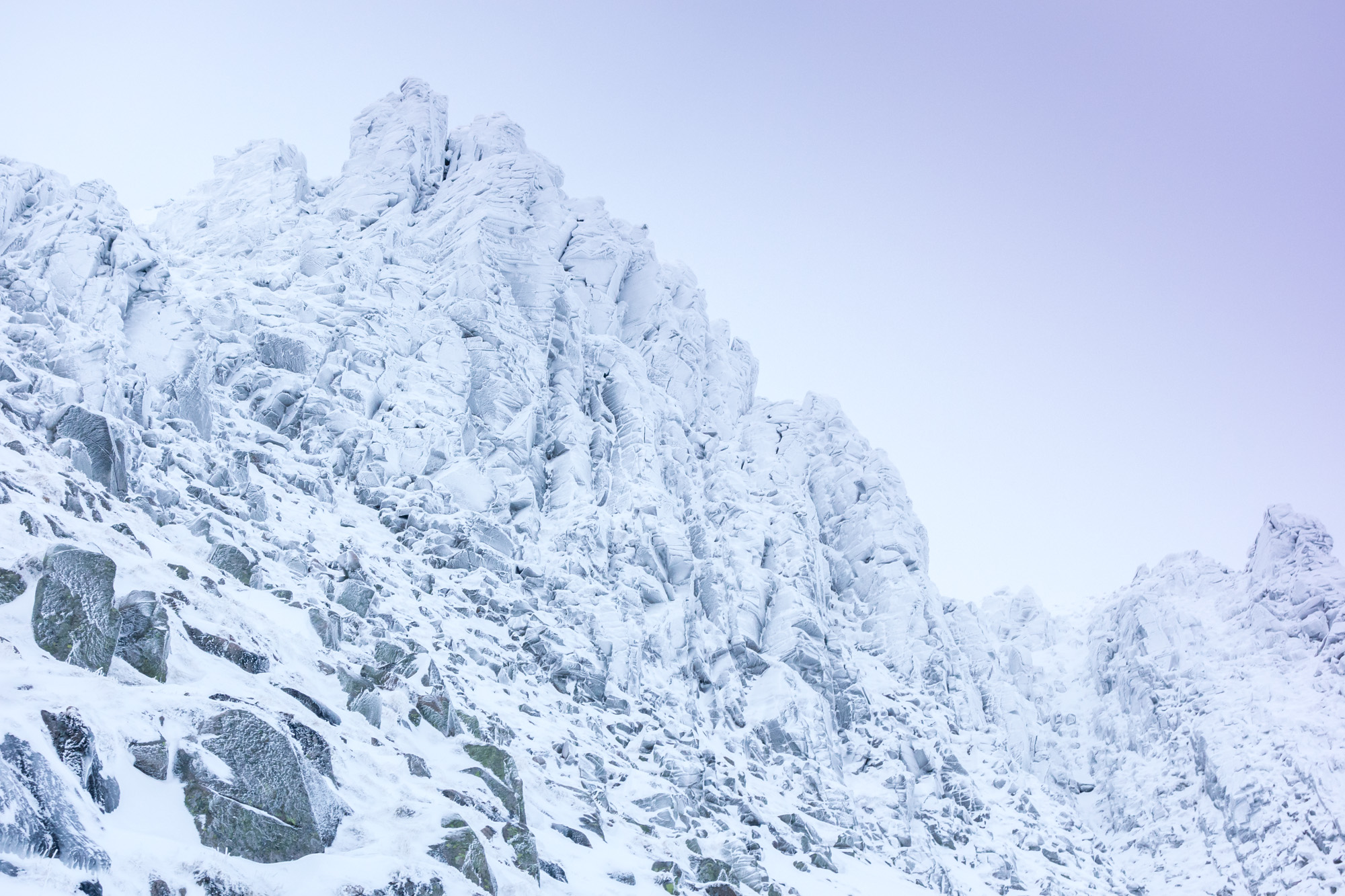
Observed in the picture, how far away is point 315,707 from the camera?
1830 cm

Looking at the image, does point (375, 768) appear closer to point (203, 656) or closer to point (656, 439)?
point (203, 656)

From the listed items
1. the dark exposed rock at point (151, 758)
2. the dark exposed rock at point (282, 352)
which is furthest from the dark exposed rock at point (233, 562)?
the dark exposed rock at point (282, 352)

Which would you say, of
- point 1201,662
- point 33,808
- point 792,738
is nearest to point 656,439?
point 792,738

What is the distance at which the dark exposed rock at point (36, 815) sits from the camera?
9305 mm

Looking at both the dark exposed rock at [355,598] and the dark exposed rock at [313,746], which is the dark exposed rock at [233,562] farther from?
the dark exposed rock at [313,746]

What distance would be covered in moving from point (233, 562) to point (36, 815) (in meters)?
16.5

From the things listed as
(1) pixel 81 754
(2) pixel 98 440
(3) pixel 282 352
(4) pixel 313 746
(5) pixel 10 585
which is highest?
(3) pixel 282 352

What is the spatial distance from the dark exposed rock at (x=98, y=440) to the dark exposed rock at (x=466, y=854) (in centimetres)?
1640

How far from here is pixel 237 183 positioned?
66125 mm

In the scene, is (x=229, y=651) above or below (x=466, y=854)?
above

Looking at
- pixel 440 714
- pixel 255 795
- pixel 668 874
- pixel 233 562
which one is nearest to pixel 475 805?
Answer: pixel 440 714

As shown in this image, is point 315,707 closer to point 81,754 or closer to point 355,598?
point 81,754

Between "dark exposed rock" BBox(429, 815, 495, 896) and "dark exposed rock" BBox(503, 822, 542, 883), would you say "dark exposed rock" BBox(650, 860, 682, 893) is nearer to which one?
"dark exposed rock" BBox(503, 822, 542, 883)

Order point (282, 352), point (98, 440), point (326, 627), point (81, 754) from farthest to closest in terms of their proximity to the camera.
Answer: point (282, 352), point (98, 440), point (326, 627), point (81, 754)
